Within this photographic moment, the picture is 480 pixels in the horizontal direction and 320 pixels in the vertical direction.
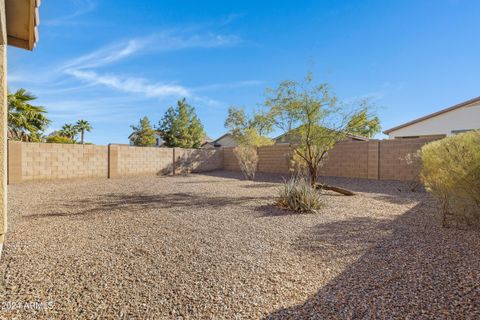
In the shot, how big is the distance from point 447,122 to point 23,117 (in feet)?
82.6

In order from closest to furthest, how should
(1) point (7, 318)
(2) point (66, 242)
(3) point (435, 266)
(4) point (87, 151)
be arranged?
(1) point (7, 318), (3) point (435, 266), (2) point (66, 242), (4) point (87, 151)

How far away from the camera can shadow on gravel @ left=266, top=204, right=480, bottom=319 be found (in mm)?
1988

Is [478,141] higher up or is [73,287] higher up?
[478,141]

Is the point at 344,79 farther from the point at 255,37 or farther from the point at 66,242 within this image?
the point at 66,242

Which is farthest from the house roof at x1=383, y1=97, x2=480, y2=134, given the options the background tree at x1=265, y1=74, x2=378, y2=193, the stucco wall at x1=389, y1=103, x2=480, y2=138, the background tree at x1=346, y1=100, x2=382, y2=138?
the background tree at x1=265, y1=74, x2=378, y2=193

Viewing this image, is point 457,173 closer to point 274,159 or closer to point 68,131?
point 274,159

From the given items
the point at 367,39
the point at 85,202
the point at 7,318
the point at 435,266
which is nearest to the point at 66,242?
the point at 7,318

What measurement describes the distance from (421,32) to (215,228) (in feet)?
32.4

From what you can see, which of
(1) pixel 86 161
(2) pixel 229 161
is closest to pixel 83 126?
(1) pixel 86 161

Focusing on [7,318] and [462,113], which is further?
[462,113]

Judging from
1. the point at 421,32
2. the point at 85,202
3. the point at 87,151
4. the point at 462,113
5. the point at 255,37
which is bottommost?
the point at 85,202

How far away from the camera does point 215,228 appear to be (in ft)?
14.2

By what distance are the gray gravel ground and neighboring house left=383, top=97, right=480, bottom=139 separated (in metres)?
13.6

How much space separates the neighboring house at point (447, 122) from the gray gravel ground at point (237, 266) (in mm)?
13579
